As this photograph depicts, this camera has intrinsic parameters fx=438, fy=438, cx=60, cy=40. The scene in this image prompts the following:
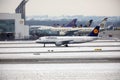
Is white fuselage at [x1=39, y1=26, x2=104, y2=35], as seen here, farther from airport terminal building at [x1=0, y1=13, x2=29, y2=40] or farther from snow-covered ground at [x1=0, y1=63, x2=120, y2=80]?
snow-covered ground at [x1=0, y1=63, x2=120, y2=80]

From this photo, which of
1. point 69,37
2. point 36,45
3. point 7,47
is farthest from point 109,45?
point 7,47

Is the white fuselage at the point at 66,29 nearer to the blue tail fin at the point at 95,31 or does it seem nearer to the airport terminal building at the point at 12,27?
the blue tail fin at the point at 95,31

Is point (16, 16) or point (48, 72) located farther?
point (16, 16)

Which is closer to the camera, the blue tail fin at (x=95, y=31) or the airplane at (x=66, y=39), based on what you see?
the blue tail fin at (x=95, y=31)

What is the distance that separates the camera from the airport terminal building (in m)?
6.27

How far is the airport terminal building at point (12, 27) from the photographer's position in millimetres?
6273

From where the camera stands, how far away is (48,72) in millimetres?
5891

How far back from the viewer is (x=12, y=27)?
6.35m

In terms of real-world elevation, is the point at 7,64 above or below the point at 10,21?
below

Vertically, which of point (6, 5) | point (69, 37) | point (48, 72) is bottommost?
point (48, 72)

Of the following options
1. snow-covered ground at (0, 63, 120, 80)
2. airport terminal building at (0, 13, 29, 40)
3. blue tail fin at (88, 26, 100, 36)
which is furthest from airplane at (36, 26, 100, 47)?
snow-covered ground at (0, 63, 120, 80)

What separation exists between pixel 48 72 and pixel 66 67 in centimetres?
35

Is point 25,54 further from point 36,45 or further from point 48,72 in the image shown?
point 48,72

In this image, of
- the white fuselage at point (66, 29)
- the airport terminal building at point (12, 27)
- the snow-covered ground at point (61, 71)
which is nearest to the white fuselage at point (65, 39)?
the white fuselage at point (66, 29)
